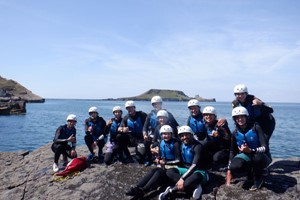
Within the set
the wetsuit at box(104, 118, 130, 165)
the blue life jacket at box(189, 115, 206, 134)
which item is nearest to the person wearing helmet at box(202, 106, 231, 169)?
the blue life jacket at box(189, 115, 206, 134)

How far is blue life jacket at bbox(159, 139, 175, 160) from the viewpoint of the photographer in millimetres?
9070

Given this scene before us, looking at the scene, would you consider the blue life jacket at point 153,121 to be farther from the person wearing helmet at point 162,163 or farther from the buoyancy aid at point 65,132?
the buoyancy aid at point 65,132

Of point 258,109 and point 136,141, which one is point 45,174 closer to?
point 136,141

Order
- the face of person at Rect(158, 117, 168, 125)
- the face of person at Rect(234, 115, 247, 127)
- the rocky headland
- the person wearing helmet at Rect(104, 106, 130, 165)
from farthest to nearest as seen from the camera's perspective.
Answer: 1. the rocky headland
2. the person wearing helmet at Rect(104, 106, 130, 165)
3. the face of person at Rect(158, 117, 168, 125)
4. the face of person at Rect(234, 115, 247, 127)

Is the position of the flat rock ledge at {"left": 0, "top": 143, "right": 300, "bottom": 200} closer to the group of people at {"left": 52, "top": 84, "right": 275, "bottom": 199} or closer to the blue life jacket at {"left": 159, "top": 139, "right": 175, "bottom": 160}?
the group of people at {"left": 52, "top": 84, "right": 275, "bottom": 199}

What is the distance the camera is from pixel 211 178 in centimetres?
935

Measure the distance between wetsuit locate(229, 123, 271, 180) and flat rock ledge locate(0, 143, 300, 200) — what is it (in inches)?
25.6

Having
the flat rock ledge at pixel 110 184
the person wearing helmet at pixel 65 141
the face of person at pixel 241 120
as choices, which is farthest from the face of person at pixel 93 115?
the face of person at pixel 241 120

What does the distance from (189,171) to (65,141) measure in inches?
222

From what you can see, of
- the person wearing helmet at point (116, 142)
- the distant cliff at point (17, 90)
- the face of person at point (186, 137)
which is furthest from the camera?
the distant cliff at point (17, 90)

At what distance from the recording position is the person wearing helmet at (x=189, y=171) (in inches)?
320

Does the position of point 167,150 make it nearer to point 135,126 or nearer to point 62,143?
point 135,126

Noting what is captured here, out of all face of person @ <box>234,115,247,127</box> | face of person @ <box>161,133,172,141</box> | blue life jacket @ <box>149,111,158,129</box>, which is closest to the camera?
face of person @ <box>234,115,247,127</box>

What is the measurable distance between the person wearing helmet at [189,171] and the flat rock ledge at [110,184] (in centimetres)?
46
